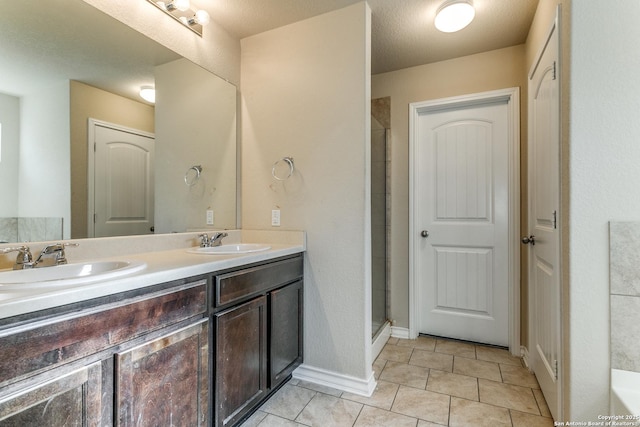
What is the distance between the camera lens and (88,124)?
1480mm

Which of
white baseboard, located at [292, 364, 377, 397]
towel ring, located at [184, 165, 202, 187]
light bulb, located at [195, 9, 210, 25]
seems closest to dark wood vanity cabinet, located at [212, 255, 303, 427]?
white baseboard, located at [292, 364, 377, 397]

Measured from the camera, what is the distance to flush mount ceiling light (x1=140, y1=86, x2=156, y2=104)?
1702 mm

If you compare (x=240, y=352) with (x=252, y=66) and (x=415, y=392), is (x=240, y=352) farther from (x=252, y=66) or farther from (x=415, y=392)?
(x=252, y=66)

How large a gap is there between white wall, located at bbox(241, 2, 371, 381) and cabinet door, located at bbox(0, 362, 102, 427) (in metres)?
1.26

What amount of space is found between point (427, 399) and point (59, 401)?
1716mm

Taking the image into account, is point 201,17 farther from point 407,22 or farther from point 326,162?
point 407,22

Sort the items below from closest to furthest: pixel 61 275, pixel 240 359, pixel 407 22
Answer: pixel 61 275 → pixel 240 359 → pixel 407 22

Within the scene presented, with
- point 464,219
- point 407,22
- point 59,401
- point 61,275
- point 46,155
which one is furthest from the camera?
point 464,219

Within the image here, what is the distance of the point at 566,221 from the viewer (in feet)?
4.39

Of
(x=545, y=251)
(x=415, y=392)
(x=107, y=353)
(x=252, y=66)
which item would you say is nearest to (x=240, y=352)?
(x=107, y=353)

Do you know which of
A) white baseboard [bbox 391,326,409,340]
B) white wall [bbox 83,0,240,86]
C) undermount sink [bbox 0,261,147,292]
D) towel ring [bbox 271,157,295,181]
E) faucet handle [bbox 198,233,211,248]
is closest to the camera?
undermount sink [bbox 0,261,147,292]

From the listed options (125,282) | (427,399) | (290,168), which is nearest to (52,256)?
(125,282)

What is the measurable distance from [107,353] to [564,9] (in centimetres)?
222

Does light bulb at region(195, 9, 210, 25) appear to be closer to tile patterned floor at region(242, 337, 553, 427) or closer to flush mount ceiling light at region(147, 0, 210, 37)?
flush mount ceiling light at region(147, 0, 210, 37)
